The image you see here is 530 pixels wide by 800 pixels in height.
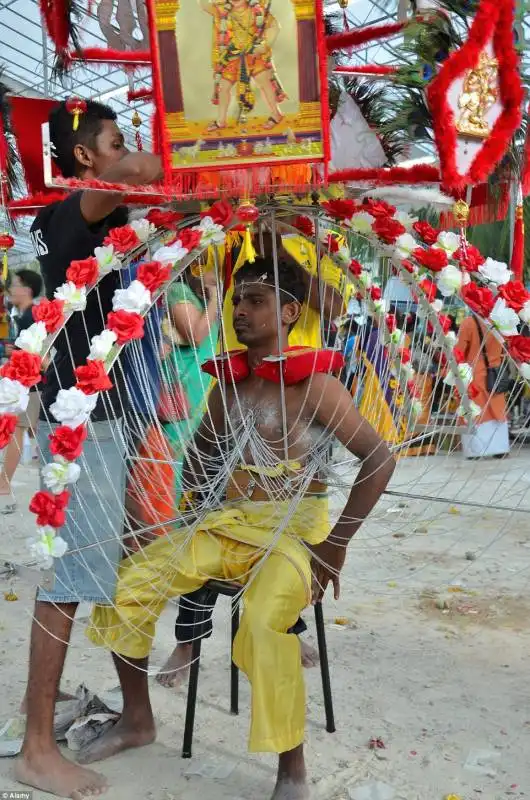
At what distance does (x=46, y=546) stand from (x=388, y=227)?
1360 mm

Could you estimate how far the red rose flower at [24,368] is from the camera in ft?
6.56

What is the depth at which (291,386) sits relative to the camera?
2.46 meters

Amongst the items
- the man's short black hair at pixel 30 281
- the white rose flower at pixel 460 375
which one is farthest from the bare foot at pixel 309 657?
the man's short black hair at pixel 30 281

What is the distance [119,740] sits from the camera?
2436mm

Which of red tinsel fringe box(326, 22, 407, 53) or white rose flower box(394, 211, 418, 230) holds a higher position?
red tinsel fringe box(326, 22, 407, 53)

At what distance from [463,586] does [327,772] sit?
1864 millimetres

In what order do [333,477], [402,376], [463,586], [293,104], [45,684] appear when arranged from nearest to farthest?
[293,104]
[45,684]
[333,477]
[402,376]
[463,586]

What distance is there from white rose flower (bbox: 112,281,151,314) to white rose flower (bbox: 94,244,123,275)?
0.29 ft

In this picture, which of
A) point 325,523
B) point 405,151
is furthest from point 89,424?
point 405,151

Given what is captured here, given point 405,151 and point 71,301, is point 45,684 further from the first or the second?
point 405,151

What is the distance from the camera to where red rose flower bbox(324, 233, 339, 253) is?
2.95 metres

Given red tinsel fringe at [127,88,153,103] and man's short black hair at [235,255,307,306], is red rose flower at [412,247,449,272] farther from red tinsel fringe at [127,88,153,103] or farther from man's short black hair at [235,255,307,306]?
red tinsel fringe at [127,88,153,103]

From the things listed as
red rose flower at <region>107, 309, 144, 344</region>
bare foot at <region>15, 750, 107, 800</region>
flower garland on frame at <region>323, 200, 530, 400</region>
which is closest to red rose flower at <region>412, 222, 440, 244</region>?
flower garland on frame at <region>323, 200, 530, 400</region>

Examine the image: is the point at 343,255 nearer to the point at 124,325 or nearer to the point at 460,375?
the point at 460,375
